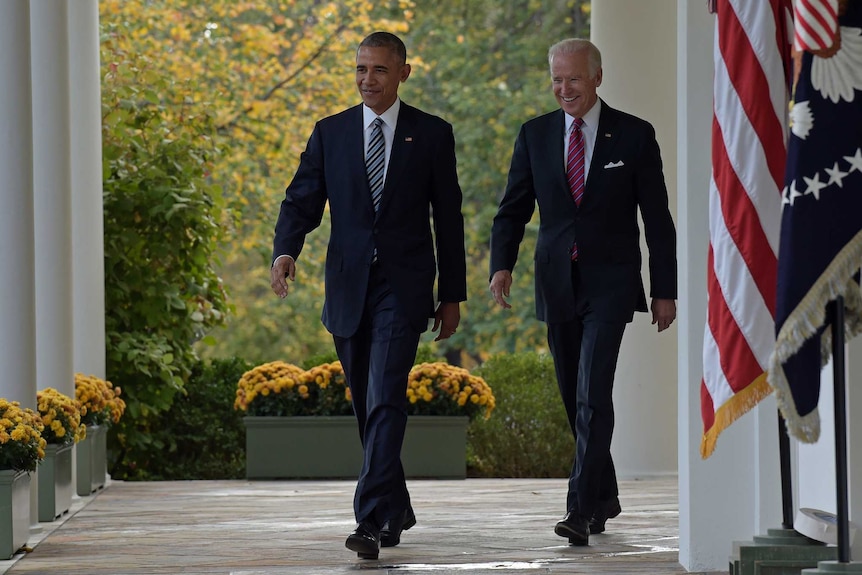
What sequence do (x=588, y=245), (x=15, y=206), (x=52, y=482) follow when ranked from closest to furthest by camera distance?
(x=588, y=245), (x=15, y=206), (x=52, y=482)

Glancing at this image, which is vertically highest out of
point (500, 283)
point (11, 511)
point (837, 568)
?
point (500, 283)

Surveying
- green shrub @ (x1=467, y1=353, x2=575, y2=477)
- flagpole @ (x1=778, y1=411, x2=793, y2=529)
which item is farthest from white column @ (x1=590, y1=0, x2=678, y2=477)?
flagpole @ (x1=778, y1=411, x2=793, y2=529)

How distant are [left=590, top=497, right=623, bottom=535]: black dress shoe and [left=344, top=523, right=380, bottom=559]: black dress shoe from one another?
1101 millimetres

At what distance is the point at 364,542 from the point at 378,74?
186cm

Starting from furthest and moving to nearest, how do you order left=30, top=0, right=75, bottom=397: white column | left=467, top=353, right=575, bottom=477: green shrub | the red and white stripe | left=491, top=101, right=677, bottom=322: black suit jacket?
left=467, top=353, right=575, bottom=477: green shrub, left=30, top=0, right=75, bottom=397: white column, left=491, top=101, right=677, bottom=322: black suit jacket, the red and white stripe

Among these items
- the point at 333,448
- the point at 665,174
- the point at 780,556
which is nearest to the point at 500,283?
the point at 780,556

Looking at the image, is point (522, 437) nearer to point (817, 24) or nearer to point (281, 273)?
point (281, 273)

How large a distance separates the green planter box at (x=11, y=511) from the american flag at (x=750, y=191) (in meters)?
2.92

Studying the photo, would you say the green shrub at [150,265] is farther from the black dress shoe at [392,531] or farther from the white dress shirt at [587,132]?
the white dress shirt at [587,132]

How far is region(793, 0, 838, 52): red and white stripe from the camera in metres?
3.51

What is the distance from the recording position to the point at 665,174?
920cm

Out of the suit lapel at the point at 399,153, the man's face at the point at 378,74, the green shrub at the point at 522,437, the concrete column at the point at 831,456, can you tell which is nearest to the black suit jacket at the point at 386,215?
the suit lapel at the point at 399,153

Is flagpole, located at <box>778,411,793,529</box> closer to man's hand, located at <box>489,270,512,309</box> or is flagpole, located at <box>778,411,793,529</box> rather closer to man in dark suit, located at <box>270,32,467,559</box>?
man in dark suit, located at <box>270,32,467,559</box>

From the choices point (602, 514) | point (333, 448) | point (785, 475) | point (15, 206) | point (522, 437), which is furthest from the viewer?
point (522, 437)
